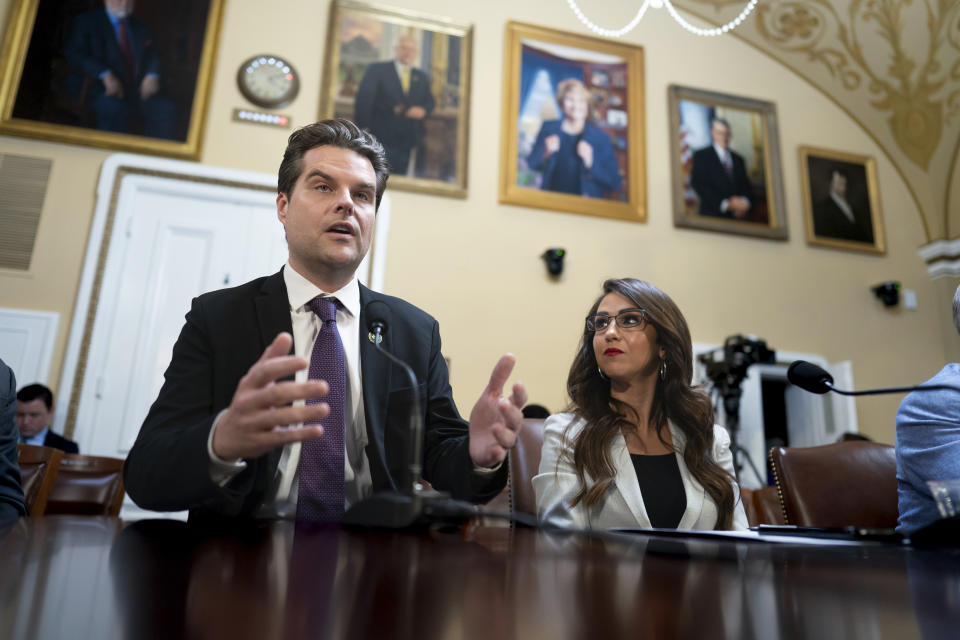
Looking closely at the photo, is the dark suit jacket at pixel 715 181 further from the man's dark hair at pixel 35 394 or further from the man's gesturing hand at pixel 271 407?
the man's gesturing hand at pixel 271 407

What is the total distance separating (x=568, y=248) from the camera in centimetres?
562

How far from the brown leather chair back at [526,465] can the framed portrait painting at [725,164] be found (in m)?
4.22

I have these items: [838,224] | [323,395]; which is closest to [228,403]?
[323,395]

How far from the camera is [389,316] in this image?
1.73 meters

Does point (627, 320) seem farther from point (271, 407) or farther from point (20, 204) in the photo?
point (20, 204)

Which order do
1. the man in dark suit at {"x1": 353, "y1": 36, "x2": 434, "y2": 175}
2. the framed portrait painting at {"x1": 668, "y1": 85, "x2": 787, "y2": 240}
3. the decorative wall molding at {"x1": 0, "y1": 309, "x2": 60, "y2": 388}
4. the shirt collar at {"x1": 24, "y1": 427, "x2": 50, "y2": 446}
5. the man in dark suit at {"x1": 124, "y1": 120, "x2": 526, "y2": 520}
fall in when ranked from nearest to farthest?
the man in dark suit at {"x1": 124, "y1": 120, "x2": 526, "y2": 520}, the shirt collar at {"x1": 24, "y1": 427, "x2": 50, "y2": 446}, the decorative wall molding at {"x1": 0, "y1": 309, "x2": 60, "y2": 388}, the man in dark suit at {"x1": 353, "y1": 36, "x2": 434, "y2": 175}, the framed portrait painting at {"x1": 668, "y1": 85, "x2": 787, "y2": 240}

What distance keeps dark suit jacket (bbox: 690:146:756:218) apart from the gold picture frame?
654mm

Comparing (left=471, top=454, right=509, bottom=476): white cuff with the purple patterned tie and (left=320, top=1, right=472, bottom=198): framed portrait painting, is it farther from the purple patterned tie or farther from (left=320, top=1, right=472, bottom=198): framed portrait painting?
(left=320, top=1, right=472, bottom=198): framed portrait painting

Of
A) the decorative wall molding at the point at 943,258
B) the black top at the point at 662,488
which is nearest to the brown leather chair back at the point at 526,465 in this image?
the black top at the point at 662,488

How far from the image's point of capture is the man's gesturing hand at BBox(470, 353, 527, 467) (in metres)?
1.18

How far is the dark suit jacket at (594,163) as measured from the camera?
5.70m

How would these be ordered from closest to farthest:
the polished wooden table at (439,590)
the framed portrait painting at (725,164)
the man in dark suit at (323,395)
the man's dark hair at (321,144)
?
the polished wooden table at (439,590)
the man in dark suit at (323,395)
the man's dark hair at (321,144)
the framed portrait painting at (725,164)

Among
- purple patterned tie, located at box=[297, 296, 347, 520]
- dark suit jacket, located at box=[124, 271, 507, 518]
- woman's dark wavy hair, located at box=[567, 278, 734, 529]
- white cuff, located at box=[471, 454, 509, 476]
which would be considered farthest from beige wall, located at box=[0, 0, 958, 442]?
white cuff, located at box=[471, 454, 509, 476]

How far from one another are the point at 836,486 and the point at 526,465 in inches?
36.3
